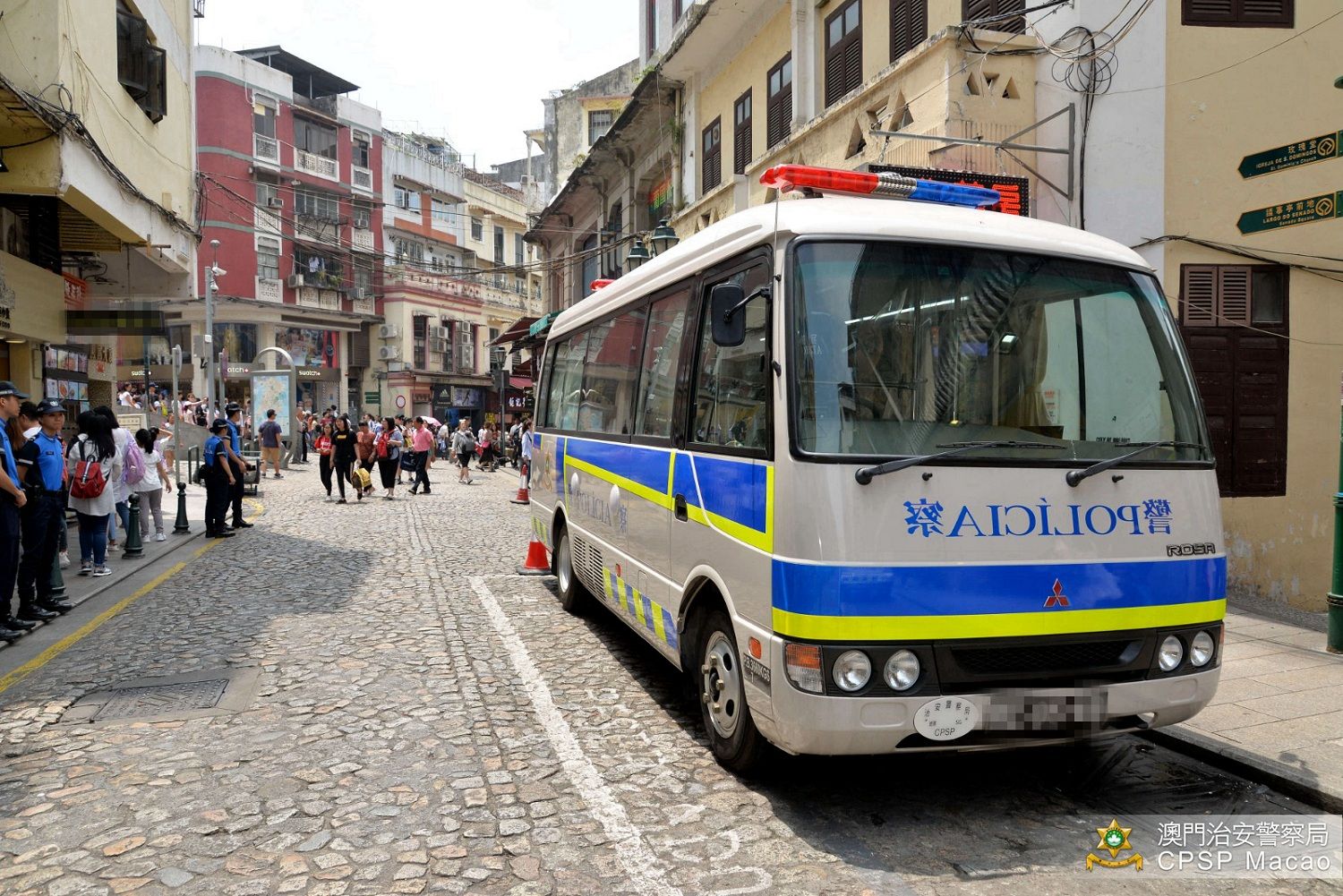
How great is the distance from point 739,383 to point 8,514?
603cm

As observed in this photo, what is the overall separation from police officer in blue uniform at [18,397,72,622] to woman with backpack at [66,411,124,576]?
56.2 inches

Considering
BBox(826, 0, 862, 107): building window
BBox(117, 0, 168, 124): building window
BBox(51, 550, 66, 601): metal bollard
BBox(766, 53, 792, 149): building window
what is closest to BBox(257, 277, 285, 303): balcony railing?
BBox(117, 0, 168, 124): building window

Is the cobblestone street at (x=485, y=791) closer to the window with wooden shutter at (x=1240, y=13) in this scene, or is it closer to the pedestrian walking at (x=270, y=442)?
the window with wooden shutter at (x=1240, y=13)

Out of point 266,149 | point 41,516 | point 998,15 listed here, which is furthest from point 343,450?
point 266,149

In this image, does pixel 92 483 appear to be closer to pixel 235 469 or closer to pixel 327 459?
pixel 235 469

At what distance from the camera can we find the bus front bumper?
12.8 ft

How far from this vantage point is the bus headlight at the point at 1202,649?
4.35 m

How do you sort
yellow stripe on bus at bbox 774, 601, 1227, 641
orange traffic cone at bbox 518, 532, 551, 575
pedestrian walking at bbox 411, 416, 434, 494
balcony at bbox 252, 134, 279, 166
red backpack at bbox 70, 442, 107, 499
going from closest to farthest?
1. yellow stripe on bus at bbox 774, 601, 1227, 641
2. red backpack at bbox 70, 442, 107, 499
3. orange traffic cone at bbox 518, 532, 551, 575
4. pedestrian walking at bbox 411, 416, 434, 494
5. balcony at bbox 252, 134, 279, 166

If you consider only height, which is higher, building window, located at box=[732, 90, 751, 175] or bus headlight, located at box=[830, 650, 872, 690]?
building window, located at box=[732, 90, 751, 175]

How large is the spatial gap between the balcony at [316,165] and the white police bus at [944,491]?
43280mm

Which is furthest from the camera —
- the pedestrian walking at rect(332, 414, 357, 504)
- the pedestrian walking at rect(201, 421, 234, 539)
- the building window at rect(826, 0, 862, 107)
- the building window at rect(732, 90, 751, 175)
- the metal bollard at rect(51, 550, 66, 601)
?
the pedestrian walking at rect(332, 414, 357, 504)

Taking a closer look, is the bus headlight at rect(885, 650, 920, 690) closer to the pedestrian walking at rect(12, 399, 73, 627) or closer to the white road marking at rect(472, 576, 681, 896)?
the white road marking at rect(472, 576, 681, 896)

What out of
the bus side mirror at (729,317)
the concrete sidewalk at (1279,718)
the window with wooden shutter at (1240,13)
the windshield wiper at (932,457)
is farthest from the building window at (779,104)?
the windshield wiper at (932,457)

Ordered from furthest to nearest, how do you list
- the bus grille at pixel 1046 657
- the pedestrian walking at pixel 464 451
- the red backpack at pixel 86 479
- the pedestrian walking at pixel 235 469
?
the pedestrian walking at pixel 464 451 → the pedestrian walking at pixel 235 469 → the red backpack at pixel 86 479 → the bus grille at pixel 1046 657
